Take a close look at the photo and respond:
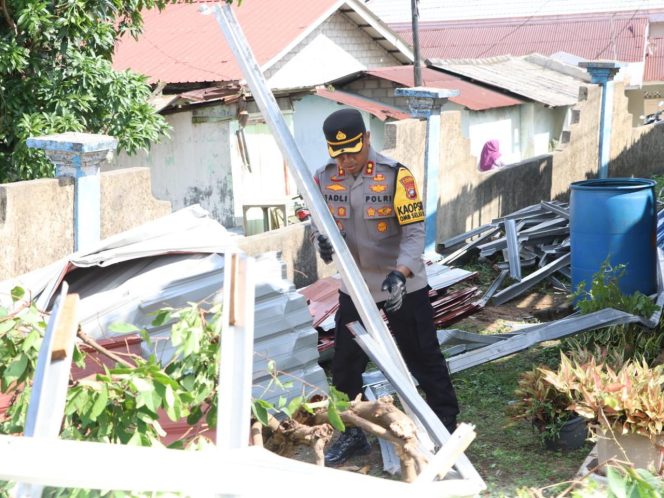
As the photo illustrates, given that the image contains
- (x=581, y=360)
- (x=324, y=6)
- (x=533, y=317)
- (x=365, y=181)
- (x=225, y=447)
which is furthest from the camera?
(x=324, y=6)

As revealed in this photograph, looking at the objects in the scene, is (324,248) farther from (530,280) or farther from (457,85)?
(457,85)

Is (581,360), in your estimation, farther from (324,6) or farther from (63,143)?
(324,6)

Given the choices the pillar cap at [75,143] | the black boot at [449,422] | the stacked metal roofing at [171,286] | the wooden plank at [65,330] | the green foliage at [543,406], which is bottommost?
the black boot at [449,422]

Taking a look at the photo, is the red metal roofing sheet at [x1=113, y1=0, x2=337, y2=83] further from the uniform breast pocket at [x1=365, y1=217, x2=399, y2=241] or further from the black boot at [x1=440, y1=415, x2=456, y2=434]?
the black boot at [x1=440, y1=415, x2=456, y2=434]

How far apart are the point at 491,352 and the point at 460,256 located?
3.57 m

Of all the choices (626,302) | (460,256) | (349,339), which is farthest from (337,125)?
(460,256)

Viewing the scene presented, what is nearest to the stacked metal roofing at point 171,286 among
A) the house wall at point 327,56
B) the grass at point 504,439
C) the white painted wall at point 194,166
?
Answer: the grass at point 504,439

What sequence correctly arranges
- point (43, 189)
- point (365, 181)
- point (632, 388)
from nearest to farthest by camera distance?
point (632, 388) < point (365, 181) < point (43, 189)

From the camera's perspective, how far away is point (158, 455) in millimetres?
1721

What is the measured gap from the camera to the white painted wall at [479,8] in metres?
37.9

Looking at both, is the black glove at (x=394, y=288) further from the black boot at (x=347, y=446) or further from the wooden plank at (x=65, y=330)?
the wooden plank at (x=65, y=330)

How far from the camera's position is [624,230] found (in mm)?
7410

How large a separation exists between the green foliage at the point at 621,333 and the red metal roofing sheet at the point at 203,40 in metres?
10.7

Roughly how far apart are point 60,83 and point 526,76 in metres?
18.6
